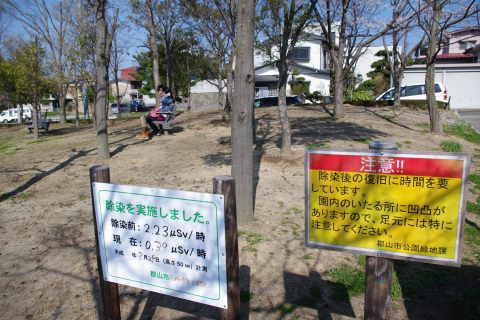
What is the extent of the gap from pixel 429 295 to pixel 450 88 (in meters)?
28.2

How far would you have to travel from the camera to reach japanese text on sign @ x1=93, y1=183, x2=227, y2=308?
2172 mm

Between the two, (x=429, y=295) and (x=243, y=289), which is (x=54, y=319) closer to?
(x=243, y=289)

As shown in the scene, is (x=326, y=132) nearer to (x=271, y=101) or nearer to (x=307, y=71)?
(x=271, y=101)

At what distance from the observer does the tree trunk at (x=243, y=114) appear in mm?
4727

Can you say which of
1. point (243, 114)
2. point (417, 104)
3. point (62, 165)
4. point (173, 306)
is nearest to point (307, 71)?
point (417, 104)

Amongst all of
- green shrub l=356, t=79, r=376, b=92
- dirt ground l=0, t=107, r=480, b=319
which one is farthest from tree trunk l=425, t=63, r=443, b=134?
green shrub l=356, t=79, r=376, b=92

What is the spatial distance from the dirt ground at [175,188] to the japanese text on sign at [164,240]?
3.13 ft

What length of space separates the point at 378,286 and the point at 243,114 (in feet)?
9.67

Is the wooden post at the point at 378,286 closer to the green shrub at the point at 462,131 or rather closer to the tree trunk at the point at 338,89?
the green shrub at the point at 462,131

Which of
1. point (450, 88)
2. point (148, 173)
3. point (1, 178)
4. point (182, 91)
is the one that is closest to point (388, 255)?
point (148, 173)

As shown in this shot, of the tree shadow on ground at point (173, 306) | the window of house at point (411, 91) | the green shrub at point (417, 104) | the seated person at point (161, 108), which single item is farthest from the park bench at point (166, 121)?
the window of house at point (411, 91)

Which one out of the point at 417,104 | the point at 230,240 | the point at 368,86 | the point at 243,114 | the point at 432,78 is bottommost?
the point at 230,240

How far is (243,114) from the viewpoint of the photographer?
4.79 m

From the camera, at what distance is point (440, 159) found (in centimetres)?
198
